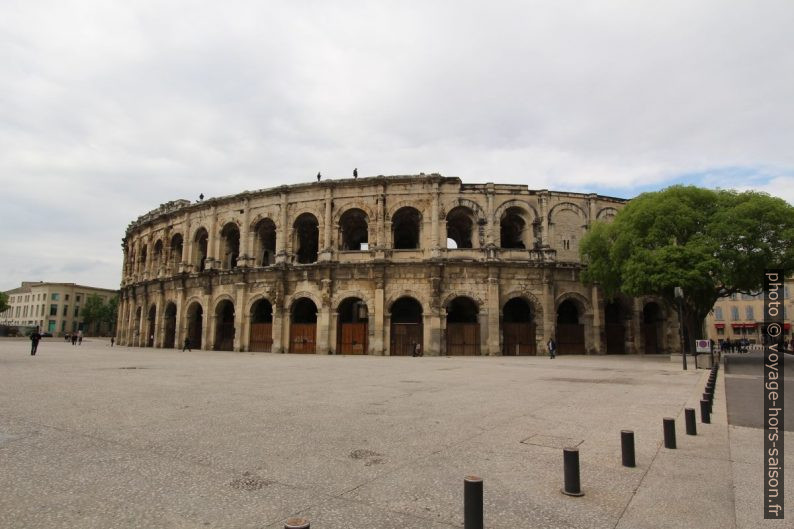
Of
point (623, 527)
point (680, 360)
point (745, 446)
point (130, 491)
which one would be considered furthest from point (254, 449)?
point (680, 360)

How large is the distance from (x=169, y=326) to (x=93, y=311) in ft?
186

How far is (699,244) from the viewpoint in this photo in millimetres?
21156

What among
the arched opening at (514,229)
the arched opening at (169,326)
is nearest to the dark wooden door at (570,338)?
the arched opening at (514,229)

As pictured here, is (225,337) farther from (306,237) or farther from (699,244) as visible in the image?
(699,244)

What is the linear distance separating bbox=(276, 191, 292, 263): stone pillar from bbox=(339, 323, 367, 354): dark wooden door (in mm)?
5964

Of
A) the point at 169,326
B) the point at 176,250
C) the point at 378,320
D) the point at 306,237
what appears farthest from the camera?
the point at 176,250

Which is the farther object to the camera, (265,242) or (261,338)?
(265,242)

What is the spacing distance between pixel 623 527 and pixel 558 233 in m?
26.8

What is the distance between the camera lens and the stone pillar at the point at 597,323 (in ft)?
91.8

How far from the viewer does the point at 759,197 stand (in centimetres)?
2138

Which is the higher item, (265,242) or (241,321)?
(265,242)

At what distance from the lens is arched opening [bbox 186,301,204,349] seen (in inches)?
1325

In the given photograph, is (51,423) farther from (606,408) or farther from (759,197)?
(759,197)

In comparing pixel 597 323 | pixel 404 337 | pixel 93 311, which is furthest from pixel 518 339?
pixel 93 311
